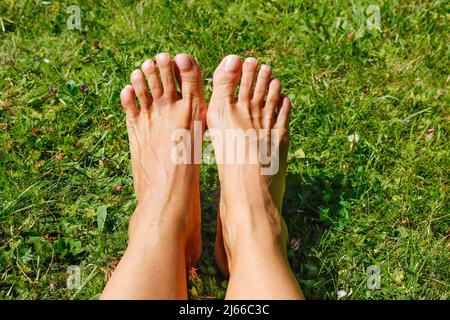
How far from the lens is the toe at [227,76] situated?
2812 millimetres

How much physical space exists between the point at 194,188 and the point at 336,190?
31.9 inches

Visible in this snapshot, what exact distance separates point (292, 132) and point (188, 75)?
2.41ft

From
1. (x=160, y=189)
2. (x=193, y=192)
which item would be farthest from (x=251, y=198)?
(x=160, y=189)

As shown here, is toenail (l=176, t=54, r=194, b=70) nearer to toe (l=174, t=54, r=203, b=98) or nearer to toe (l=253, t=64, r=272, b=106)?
toe (l=174, t=54, r=203, b=98)

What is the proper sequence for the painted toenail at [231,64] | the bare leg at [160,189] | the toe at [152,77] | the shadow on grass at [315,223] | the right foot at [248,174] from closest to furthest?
1. the bare leg at [160,189]
2. the right foot at [248,174]
3. the shadow on grass at [315,223]
4. the painted toenail at [231,64]
5. the toe at [152,77]

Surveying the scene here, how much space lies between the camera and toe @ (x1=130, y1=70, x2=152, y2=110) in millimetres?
2910

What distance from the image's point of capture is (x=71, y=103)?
127 inches

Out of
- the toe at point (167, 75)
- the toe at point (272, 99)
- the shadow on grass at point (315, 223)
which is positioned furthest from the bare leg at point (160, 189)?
the shadow on grass at point (315, 223)

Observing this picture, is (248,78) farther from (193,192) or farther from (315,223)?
(315,223)

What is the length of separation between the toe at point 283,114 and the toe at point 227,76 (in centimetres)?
27

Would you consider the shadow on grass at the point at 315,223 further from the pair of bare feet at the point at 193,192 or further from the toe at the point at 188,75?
the toe at the point at 188,75
